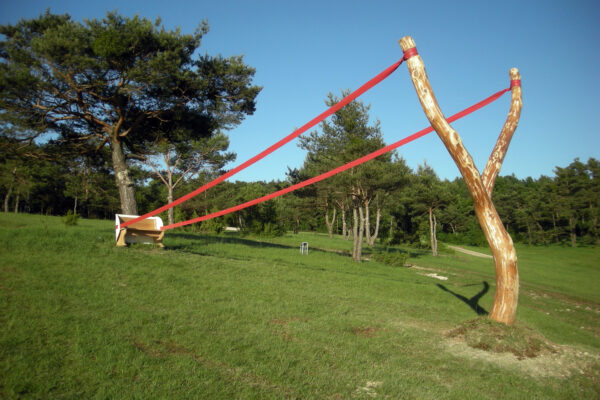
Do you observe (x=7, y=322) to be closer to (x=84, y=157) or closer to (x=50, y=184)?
(x=84, y=157)

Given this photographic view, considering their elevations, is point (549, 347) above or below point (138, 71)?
below

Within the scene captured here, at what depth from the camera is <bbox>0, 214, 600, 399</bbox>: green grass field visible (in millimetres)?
3430

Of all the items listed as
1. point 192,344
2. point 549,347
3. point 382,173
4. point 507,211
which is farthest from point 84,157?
point 507,211

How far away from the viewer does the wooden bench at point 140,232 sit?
9719 millimetres

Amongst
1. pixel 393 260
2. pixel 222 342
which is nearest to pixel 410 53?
pixel 222 342

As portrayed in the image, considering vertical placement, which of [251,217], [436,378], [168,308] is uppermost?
[251,217]

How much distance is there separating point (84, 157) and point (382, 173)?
14564 mm

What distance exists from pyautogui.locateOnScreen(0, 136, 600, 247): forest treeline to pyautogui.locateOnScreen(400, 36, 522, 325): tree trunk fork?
14485 mm

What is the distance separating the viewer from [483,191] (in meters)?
5.57

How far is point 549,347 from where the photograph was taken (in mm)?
5258

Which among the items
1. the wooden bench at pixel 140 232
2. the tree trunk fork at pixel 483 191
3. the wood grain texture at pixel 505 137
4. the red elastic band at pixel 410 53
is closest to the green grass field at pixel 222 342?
the tree trunk fork at pixel 483 191

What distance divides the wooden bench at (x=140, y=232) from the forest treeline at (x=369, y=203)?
23.0ft

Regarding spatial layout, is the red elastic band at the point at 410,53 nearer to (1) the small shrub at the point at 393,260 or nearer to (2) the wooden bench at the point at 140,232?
(2) the wooden bench at the point at 140,232

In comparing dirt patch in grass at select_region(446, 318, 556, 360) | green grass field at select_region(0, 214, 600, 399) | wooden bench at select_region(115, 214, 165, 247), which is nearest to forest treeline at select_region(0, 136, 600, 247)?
wooden bench at select_region(115, 214, 165, 247)
